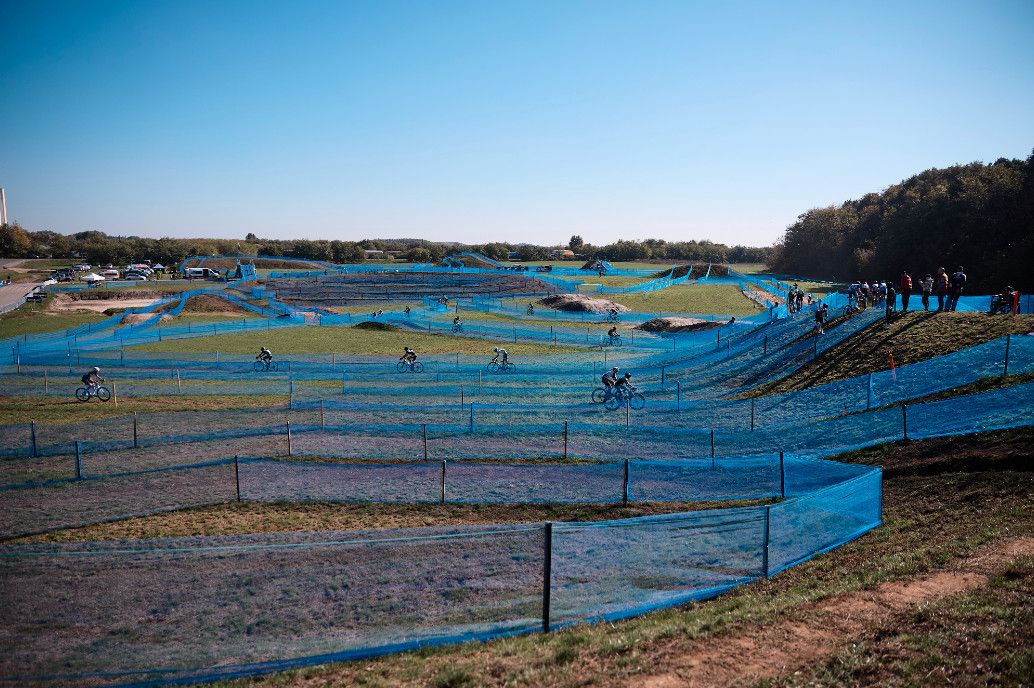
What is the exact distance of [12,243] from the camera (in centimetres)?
13662

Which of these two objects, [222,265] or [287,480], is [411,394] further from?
[222,265]

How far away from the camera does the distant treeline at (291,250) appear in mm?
138250

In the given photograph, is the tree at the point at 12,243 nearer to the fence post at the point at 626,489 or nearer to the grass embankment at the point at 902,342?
the grass embankment at the point at 902,342

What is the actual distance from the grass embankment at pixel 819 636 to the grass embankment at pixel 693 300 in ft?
171

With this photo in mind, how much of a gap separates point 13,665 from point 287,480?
890 cm

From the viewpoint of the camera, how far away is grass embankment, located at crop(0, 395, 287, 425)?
25312mm

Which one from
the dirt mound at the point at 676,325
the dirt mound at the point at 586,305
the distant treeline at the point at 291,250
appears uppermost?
the distant treeline at the point at 291,250

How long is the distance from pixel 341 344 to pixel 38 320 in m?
35.3

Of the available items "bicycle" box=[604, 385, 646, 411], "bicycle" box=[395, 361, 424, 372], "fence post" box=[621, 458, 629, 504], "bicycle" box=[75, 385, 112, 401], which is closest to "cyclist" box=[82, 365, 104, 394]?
"bicycle" box=[75, 385, 112, 401]

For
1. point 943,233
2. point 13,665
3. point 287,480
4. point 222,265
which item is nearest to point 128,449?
point 287,480

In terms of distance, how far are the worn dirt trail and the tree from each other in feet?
562

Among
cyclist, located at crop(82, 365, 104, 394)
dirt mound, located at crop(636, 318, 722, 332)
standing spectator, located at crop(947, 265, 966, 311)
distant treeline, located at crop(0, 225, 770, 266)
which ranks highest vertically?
distant treeline, located at crop(0, 225, 770, 266)

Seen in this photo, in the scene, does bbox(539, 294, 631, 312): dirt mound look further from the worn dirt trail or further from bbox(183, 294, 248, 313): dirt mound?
the worn dirt trail

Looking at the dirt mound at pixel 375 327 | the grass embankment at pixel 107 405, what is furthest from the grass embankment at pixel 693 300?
the grass embankment at pixel 107 405
